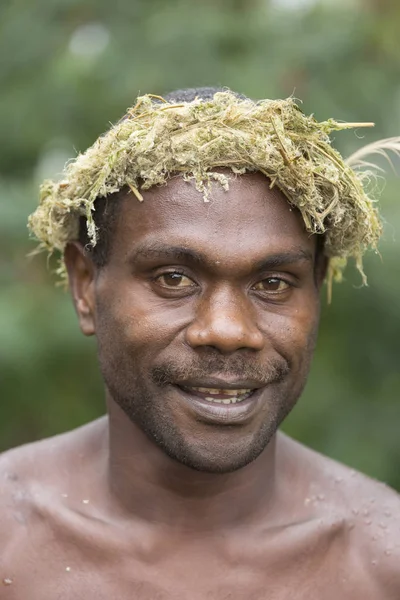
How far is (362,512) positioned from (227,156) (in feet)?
4.13

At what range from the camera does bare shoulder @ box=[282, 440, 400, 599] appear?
3051mm

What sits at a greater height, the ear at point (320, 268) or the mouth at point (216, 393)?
the ear at point (320, 268)

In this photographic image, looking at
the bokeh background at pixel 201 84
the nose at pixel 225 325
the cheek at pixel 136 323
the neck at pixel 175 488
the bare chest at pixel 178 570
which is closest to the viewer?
the nose at pixel 225 325

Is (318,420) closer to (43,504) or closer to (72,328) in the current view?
(72,328)

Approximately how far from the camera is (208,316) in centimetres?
269

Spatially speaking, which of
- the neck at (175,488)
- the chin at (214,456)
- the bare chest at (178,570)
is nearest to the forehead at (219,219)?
the chin at (214,456)

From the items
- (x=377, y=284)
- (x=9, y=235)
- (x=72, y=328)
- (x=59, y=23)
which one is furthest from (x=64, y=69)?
(x=377, y=284)

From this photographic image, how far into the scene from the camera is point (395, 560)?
307 cm

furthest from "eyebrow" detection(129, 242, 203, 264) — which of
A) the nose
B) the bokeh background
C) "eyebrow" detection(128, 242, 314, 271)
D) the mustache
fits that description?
the bokeh background

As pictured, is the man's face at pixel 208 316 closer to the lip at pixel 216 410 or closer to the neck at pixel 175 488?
the lip at pixel 216 410

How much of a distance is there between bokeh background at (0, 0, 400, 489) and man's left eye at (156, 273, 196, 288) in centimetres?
250

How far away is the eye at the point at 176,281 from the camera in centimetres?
277

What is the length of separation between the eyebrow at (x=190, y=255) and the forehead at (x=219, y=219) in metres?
0.01

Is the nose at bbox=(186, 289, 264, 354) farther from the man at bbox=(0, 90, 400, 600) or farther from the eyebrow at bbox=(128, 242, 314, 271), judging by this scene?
the eyebrow at bbox=(128, 242, 314, 271)
